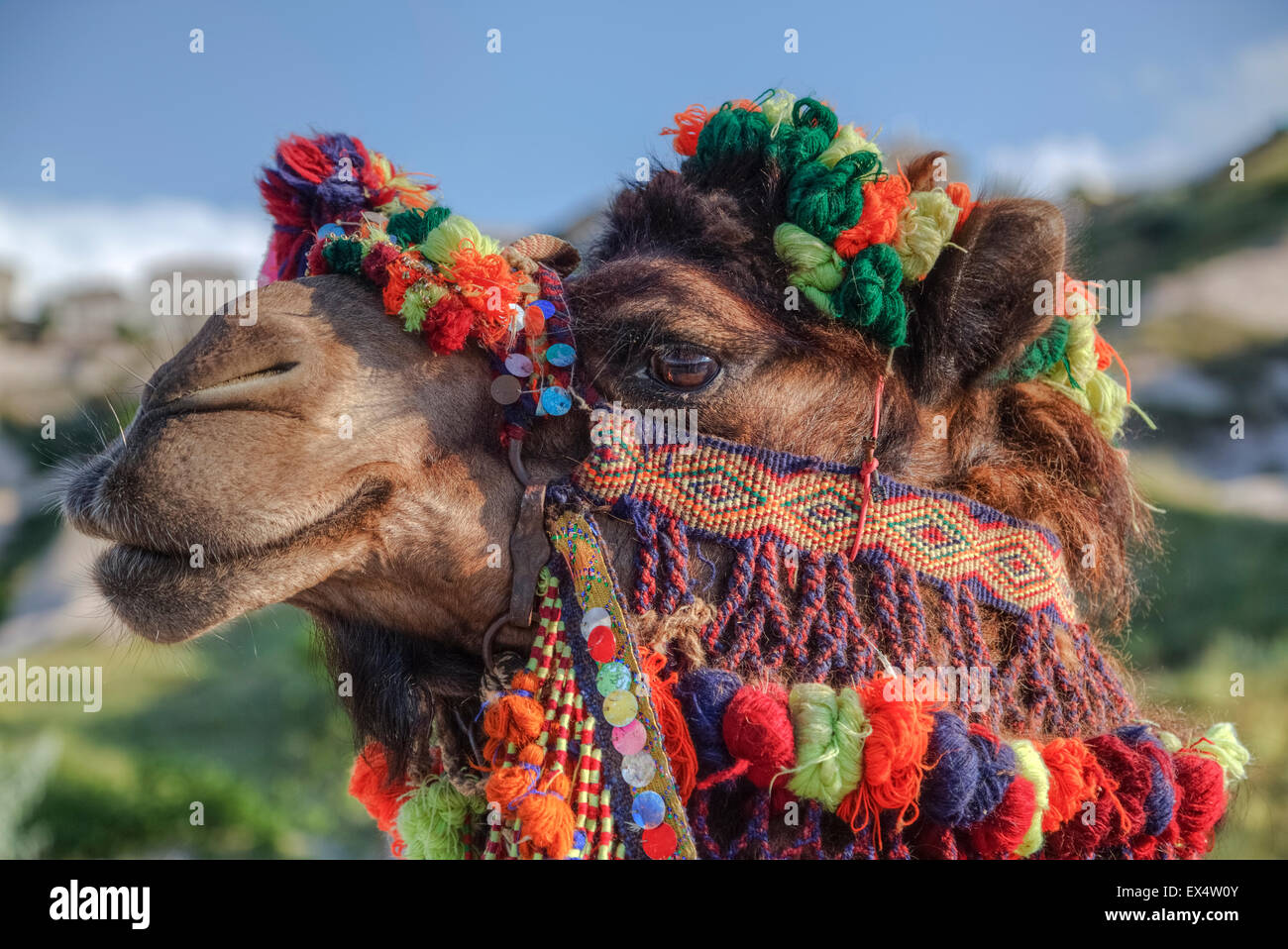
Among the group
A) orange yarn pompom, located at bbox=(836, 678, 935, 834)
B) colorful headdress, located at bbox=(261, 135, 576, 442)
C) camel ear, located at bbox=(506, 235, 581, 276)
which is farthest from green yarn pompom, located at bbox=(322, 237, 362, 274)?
orange yarn pompom, located at bbox=(836, 678, 935, 834)

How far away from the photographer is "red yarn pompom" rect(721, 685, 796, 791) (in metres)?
2.33

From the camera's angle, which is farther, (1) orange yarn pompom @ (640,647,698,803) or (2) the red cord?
(2) the red cord

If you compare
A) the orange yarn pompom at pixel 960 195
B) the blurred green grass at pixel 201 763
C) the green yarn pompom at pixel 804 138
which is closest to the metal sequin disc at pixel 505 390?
the green yarn pompom at pixel 804 138

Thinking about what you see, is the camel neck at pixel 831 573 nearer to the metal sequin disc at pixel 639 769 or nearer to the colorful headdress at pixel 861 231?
the metal sequin disc at pixel 639 769

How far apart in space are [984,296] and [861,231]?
1.22 ft

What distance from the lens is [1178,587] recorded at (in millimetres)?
11289

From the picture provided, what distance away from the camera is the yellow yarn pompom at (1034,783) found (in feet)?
7.93

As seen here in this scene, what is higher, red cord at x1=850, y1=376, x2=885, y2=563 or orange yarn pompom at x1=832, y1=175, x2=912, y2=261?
orange yarn pompom at x1=832, y1=175, x2=912, y2=261

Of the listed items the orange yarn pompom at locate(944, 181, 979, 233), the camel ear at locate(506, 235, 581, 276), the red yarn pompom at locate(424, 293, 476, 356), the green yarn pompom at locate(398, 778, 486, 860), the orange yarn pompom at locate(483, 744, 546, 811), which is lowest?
the green yarn pompom at locate(398, 778, 486, 860)

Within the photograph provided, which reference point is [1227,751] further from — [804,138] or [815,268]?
[804,138]

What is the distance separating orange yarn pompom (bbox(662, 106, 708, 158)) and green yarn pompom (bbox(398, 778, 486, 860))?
204 centimetres

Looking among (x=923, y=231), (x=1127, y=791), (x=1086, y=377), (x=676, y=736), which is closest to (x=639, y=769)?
(x=676, y=736)

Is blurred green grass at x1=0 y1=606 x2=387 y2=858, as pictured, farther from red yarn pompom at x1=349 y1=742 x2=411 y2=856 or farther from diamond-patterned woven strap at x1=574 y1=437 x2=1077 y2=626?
diamond-patterned woven strap at x1=574 y1=437 x2=1077 y2=626

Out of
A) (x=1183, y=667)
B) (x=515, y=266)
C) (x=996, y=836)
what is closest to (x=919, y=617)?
(x=996, y=836)
